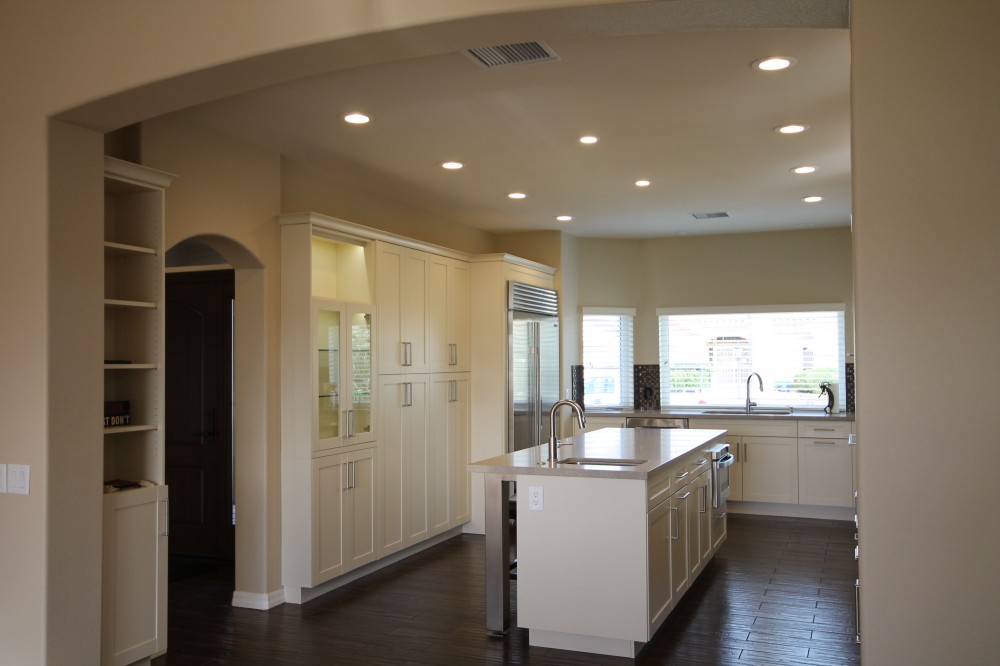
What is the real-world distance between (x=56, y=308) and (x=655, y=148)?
354 cm

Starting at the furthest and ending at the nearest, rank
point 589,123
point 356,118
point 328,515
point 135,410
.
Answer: point 328,515 → point 589,123 → point 356,118 → point 135,410

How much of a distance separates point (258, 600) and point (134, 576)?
134 centimetres

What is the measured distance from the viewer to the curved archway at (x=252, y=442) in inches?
202

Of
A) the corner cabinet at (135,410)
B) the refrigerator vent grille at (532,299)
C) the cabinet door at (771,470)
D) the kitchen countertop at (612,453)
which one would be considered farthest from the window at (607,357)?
the corner cabinet at (135,410)

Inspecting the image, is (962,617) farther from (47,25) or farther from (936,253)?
(47,25)

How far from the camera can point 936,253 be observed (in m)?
2.05

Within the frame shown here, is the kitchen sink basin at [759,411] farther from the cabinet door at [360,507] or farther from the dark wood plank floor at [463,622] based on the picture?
the cabinet door at [360,507]

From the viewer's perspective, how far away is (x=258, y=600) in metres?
5.11

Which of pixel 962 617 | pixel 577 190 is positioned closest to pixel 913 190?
pixel 962 617

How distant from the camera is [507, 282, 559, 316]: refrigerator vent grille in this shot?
24.3 ft

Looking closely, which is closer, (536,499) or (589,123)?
(536,499)

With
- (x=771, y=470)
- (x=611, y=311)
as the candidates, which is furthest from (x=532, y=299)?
(x=771, y=470)

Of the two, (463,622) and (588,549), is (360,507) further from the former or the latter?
(588,549)

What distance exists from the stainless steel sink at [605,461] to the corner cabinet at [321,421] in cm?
156
